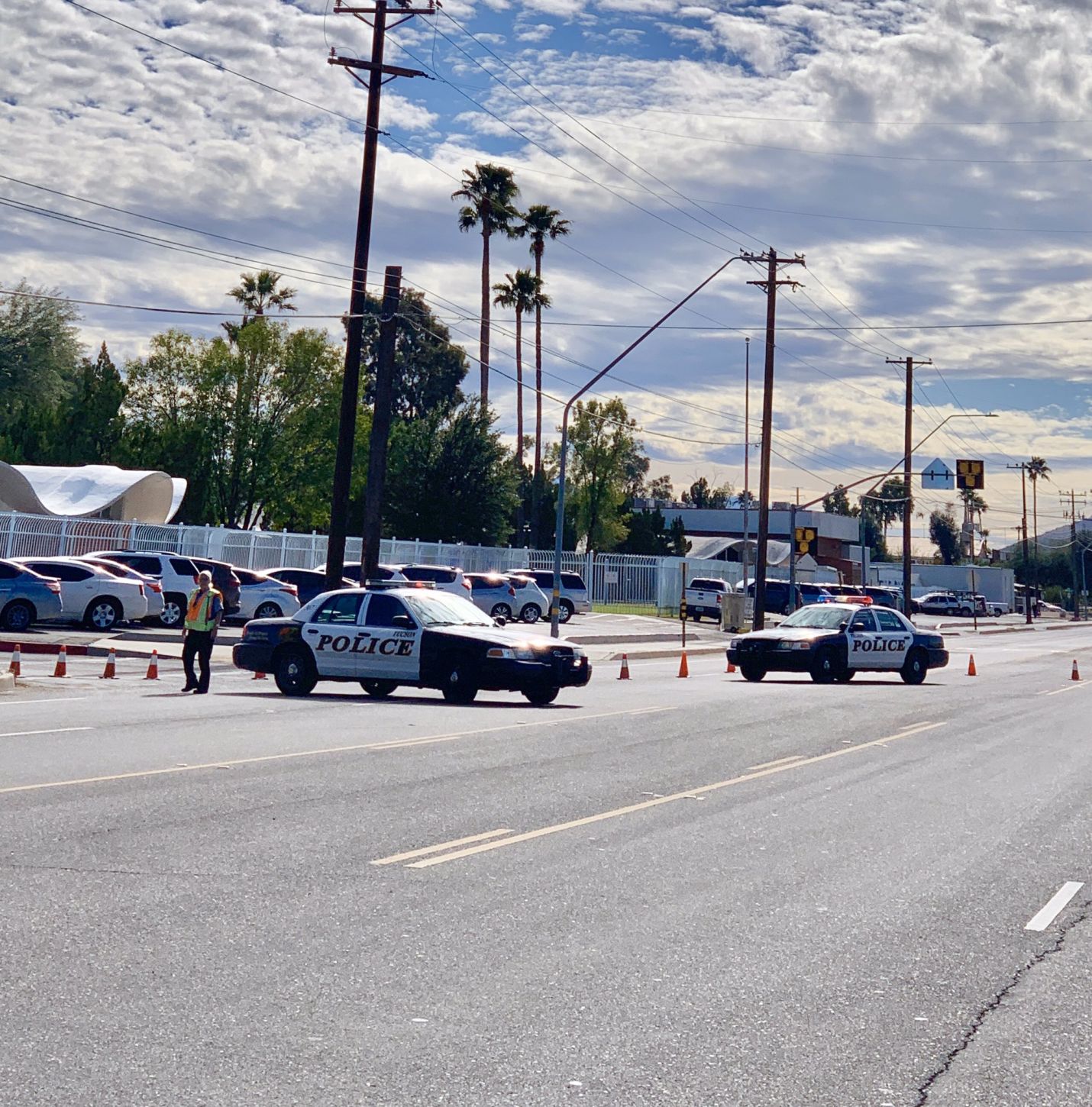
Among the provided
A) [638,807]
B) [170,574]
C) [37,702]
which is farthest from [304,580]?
[638,807]

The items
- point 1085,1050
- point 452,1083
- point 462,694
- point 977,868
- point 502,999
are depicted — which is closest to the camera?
point 452,1083

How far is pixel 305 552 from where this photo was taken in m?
51.2

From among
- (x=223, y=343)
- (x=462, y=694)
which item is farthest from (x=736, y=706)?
(x=223, y=343)

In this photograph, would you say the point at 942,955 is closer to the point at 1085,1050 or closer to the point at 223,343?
the point at 1085,1050

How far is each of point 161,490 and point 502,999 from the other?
50.9 metres

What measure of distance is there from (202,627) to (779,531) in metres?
121

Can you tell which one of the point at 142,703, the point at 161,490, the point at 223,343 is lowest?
the point at 142,703

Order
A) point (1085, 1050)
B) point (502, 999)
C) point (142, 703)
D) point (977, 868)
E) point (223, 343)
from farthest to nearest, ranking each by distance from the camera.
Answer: point (223, 343) → point (142, 703) → point (977, 868) → point (502, 999) → point (1085, 1050)

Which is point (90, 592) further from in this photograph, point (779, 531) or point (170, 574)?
point (779, 531)

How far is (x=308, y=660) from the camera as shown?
21219mm

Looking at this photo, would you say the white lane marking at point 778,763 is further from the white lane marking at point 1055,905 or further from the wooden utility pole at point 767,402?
the wooden utility pole at point 767,402

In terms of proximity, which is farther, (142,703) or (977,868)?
(142,703)

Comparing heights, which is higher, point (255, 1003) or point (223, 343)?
point (223, 343)

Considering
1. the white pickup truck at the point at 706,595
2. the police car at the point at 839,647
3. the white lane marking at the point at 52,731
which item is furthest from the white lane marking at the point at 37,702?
the white pickup truck at the point at 706,595
